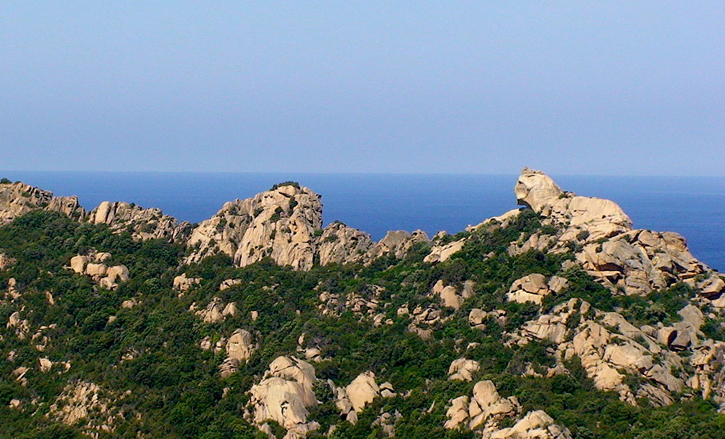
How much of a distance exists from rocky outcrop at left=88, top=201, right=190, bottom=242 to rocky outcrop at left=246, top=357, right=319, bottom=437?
34366 millimetres

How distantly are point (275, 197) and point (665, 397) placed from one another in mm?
49740

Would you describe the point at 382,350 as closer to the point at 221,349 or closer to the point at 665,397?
the point at 221,349

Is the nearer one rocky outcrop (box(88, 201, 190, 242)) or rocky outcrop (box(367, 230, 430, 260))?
rocky outcrop (box(367, 230, 430, 260))

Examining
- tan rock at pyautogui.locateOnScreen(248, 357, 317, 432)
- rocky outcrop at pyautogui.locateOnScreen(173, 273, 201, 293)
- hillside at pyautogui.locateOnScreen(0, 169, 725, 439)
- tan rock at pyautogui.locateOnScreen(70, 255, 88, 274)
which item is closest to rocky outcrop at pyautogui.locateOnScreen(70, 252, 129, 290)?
tan rock at pyautogui.locateOnScreen(70, 255, 88, 274)

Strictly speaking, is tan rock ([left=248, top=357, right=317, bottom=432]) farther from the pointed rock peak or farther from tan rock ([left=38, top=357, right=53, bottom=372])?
the pointed rock peak

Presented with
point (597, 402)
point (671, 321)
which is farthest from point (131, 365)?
point (671, 321)

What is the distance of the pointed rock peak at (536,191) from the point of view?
289ft

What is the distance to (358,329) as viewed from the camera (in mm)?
76375

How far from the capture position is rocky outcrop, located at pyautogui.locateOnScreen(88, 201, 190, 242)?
318 ft

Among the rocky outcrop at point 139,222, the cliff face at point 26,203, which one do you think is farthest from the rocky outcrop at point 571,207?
the cliff face at point 26,203

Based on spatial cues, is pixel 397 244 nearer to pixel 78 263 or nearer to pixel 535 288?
pixel 535 288

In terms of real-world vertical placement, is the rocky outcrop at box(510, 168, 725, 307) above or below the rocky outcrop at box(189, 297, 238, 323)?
above

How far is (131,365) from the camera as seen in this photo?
7338cm

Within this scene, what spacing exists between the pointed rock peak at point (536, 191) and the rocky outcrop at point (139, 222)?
36678 mm
